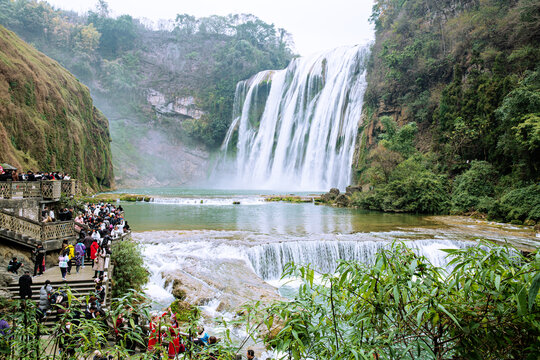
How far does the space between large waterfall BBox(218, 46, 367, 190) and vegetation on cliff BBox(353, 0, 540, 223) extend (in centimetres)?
419

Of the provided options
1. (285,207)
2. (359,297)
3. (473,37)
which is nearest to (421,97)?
(473,37)

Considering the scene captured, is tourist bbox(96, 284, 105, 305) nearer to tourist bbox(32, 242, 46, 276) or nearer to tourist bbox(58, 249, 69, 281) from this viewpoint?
tourist bbox(58, 249, 69, 281)

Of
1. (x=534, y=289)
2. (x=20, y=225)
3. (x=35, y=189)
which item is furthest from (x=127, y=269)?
(x=534, y=289)

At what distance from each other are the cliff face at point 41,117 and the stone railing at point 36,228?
14461 mm

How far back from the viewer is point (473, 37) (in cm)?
3177

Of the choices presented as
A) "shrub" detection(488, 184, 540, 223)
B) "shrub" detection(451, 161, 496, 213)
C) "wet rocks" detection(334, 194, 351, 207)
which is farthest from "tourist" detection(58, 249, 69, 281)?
"wet rocks" detection(334, 194, 351, 207)

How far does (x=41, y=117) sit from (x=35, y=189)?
21548 millimetres

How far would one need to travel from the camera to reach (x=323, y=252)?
15672mm

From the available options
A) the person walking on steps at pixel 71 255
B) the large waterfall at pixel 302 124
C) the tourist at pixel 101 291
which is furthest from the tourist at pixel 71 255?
the large waterfall at pixel 302 124

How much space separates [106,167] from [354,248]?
4499cm

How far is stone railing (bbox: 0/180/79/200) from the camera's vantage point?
12461 millimetres

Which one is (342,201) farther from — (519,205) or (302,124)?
(302,124)

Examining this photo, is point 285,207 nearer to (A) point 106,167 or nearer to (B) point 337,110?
(B) point 337,110

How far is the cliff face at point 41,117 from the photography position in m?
26.1
